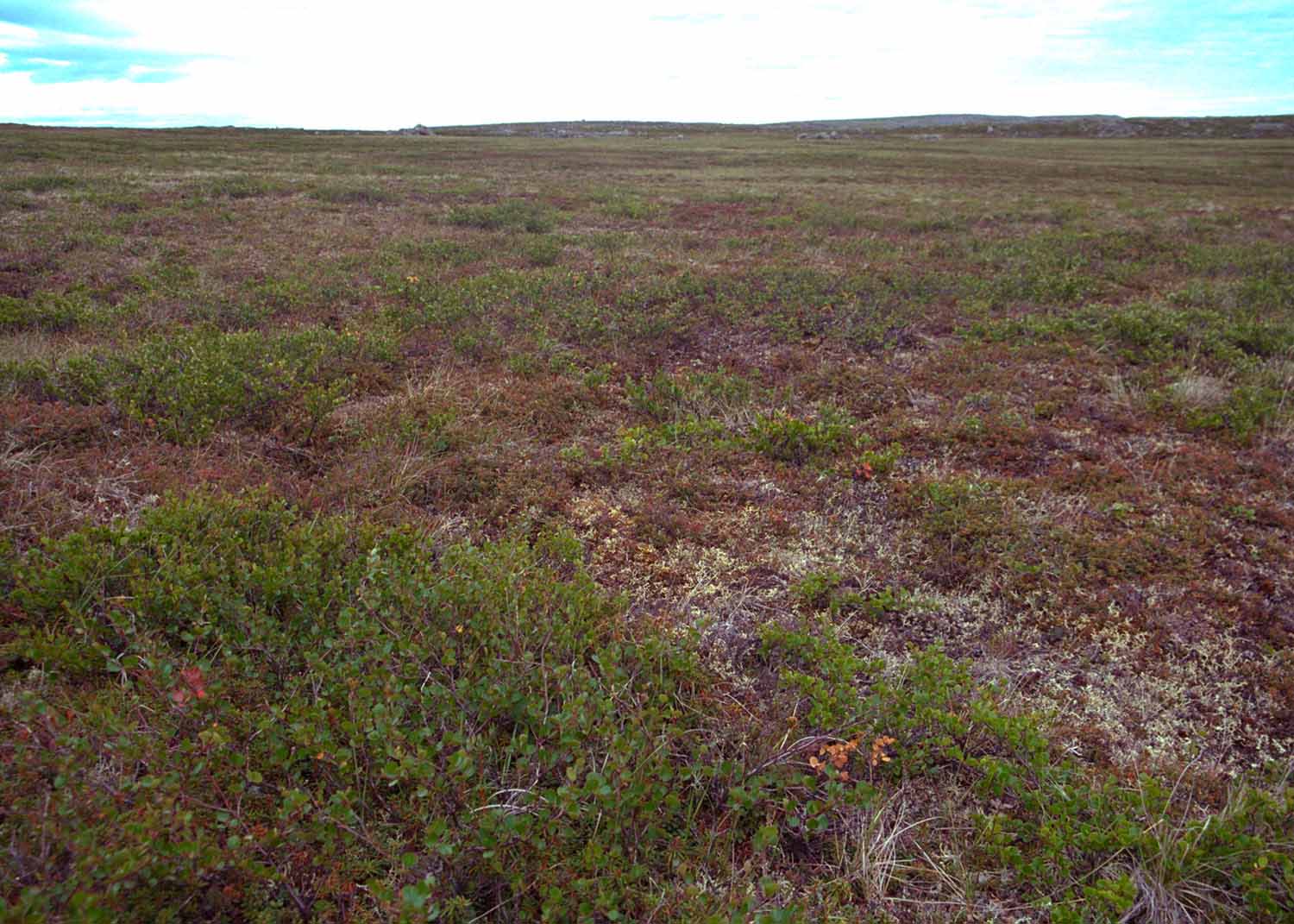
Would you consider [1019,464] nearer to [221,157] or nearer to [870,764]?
[870,764]

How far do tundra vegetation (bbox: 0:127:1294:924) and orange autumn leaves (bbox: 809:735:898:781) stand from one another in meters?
0.02

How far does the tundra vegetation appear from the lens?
9.57ft

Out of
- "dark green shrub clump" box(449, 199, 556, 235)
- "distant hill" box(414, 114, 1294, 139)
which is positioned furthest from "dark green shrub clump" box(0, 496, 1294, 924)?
"distant hill" box(414, 114, 1294, 139)

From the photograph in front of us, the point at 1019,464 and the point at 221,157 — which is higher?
the point at 221,157

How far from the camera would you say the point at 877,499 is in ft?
21.1

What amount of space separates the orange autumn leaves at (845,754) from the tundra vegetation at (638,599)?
0.8 inches

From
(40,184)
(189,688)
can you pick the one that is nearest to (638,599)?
(189,688)

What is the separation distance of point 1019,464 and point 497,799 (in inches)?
233

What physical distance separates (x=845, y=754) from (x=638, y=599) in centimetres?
191

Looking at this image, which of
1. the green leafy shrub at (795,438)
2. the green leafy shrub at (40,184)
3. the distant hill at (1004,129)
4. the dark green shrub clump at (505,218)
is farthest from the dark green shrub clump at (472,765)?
the distant hill at (1004,129)

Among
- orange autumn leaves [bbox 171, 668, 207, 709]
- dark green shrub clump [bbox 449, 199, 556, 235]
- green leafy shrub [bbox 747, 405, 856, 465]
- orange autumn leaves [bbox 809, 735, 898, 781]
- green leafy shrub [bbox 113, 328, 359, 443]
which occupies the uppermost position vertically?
dark green shrub clump [bbox 449, 199, 556, 235]

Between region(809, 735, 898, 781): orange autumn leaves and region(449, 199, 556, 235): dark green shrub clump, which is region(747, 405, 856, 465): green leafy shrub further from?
region(449, 199, 556, 235): dark green shrub clump

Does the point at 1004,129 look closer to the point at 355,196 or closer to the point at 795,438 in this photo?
the point at 355,196

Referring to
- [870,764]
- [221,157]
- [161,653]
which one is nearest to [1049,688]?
[870,764]
